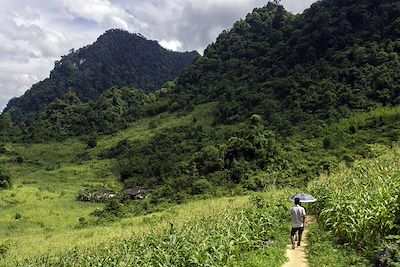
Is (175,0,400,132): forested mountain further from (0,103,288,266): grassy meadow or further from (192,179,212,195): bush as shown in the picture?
(192,179,212,195): bush

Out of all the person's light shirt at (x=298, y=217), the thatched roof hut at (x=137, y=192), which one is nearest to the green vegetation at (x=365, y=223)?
A: the person's light shirt at (x=298, y=217)

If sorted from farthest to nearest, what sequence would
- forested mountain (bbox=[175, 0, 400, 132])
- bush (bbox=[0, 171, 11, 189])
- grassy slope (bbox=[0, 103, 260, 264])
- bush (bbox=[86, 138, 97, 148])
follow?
1. bush (bbox=[86, 138, 97, 148])
2. bush (bbox=[0, 171, 11, 189])
3. forested mountain (bbox=[175, 0, 400, 132])
4. grassy slope (bbox=[0, 103, 260, 264])

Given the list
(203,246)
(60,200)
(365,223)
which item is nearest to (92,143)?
(60,200)

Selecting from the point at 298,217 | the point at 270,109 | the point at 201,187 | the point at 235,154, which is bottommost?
the point at 201,187

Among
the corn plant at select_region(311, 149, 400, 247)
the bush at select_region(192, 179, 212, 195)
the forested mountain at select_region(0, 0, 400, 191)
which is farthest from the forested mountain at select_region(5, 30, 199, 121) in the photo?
the corn plant at select_region(311, 149, 400, 247)

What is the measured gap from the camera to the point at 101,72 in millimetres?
172250

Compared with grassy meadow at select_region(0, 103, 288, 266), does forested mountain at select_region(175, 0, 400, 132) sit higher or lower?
higher

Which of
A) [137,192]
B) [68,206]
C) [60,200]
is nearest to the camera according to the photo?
[68,206]

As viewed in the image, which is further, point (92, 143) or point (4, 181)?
point (92, 143)

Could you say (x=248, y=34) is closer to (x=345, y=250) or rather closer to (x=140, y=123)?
(x=140, y=123)

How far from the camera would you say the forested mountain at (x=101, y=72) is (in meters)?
152

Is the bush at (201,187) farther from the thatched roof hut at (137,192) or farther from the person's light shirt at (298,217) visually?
the person's light shirt at (298,217)

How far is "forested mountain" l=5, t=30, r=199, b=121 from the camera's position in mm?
152375

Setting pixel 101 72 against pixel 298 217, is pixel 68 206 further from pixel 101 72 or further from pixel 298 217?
pixel 101 72
